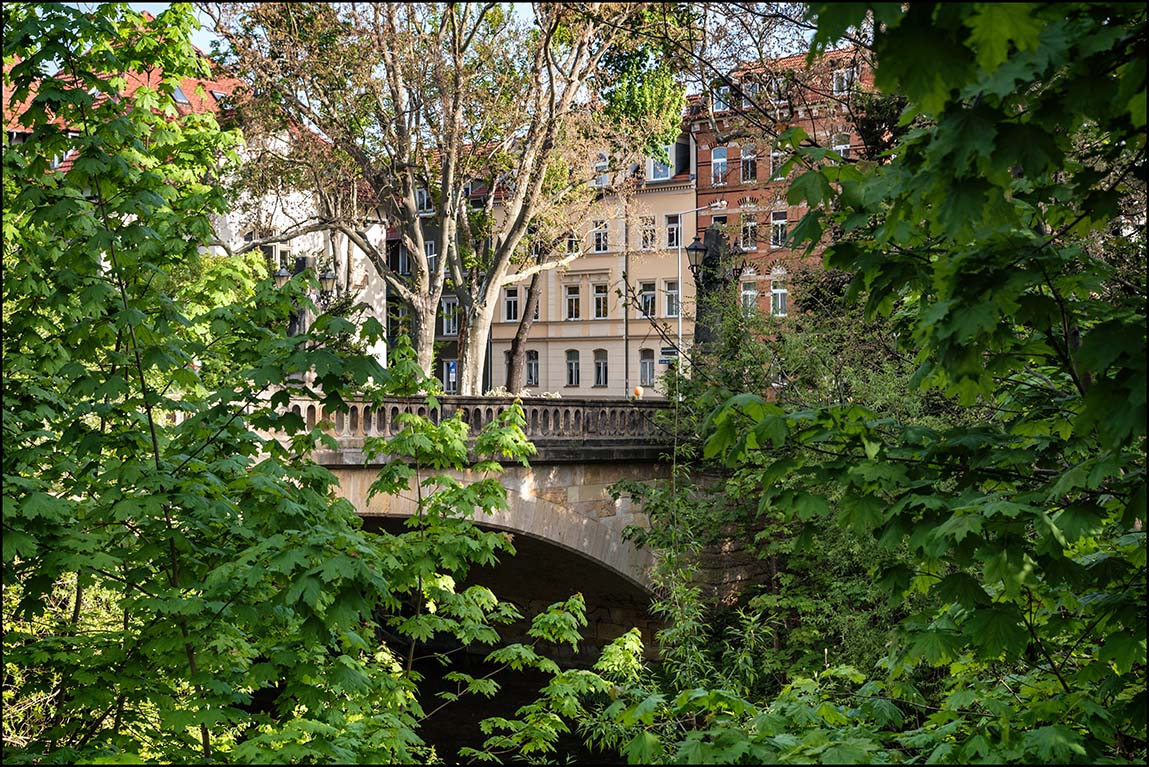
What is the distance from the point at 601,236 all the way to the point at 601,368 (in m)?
6.72

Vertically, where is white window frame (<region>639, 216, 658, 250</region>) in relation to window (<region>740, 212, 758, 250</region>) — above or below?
above

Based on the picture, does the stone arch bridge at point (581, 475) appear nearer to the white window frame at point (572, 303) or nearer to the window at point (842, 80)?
the window at point (842, 80)

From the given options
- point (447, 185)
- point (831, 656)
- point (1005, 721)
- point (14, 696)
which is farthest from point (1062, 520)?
point (831, 656)

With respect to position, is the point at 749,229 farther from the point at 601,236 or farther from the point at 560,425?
the point at 601,236

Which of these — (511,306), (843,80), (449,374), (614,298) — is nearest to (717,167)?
(614,298)

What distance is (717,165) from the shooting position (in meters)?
16.4

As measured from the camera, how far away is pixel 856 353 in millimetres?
10734

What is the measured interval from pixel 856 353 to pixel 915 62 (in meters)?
9.37

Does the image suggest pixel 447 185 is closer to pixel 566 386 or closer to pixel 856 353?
pixel 856 353

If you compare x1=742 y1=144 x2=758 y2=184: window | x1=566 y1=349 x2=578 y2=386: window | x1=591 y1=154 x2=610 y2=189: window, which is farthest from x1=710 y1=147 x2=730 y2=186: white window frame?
x1=566 y1=349 x2=578 y2=386: window

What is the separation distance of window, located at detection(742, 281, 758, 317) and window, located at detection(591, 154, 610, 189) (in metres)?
2.21

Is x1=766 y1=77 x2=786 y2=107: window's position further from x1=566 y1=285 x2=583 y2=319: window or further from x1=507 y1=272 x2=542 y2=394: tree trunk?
x1=566 y1=285 x2=583 y2=319: window

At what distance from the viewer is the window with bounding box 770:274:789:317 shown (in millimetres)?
11898

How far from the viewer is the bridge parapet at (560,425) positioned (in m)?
10.8
